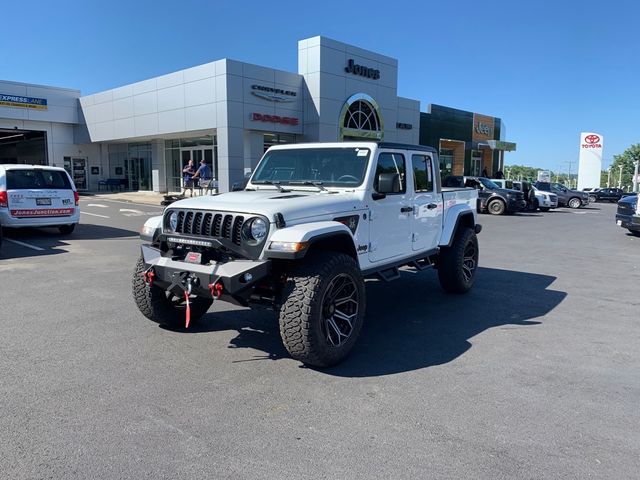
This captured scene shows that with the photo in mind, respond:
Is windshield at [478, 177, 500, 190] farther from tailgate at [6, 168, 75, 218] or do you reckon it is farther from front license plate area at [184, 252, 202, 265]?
front license plate area at [184, 252, 202, 265]

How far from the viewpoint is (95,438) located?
10.5 feet

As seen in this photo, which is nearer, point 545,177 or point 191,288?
point 191,288

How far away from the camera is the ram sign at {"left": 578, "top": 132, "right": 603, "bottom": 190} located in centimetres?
5744

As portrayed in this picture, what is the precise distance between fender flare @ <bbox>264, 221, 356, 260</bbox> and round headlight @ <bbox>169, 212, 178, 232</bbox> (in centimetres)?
114

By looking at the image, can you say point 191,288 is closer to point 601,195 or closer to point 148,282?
point 148,282

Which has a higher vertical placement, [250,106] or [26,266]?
[250,106]

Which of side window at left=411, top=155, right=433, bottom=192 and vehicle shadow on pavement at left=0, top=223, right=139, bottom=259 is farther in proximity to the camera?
vehicle shadow on pavement at left=0, top=223, right=139, bottom=259

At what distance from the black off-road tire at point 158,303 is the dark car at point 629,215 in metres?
13.4

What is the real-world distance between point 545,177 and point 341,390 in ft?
159

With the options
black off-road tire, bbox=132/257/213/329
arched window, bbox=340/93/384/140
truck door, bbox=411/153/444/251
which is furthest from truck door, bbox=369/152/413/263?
arched window, bbox=340/93/384/140

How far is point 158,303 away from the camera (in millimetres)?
5160

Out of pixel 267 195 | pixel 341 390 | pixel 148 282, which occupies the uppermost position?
pixel 267 195

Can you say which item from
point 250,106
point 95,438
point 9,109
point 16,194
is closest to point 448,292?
point 95,438

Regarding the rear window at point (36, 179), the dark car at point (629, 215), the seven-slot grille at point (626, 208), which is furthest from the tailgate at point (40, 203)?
the seven-slot grille at point (626, 208)
